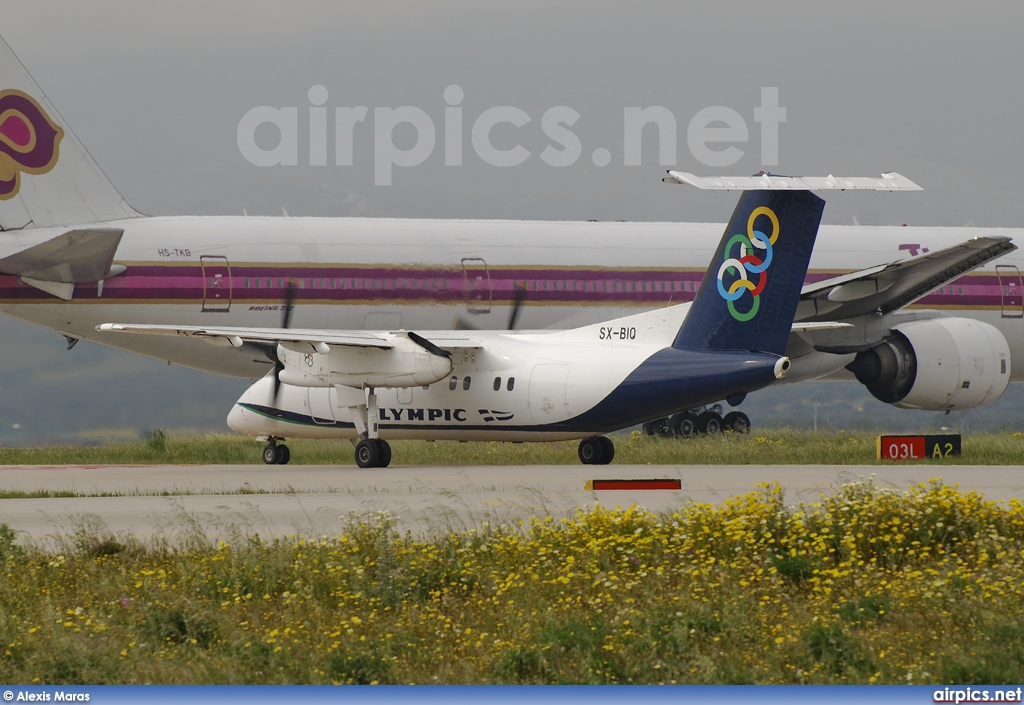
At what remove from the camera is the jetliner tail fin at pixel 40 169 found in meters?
33.6

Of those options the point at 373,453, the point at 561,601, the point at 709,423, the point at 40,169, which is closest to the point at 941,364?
the point at 709,423

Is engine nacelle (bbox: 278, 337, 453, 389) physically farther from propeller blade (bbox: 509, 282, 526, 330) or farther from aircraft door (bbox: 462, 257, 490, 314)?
propeller blade (bbox: 509, 282, 526, 330)

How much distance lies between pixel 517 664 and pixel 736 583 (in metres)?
3.09

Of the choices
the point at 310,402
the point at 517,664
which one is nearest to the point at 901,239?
the point at 310,402

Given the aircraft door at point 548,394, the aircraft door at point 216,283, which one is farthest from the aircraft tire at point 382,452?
the aircraft door at point 216,283

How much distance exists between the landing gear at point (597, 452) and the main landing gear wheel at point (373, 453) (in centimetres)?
407

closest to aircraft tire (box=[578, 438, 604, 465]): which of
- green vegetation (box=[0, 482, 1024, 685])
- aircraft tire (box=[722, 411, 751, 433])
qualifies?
aircraft tire (box=[722, 411, 751, 433])

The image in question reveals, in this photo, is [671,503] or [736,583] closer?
[736,583]

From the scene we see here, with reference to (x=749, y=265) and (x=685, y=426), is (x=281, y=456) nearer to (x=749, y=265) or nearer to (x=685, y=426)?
(x=685, y=426)

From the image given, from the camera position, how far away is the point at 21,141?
34062 mm

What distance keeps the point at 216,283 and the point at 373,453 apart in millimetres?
7275

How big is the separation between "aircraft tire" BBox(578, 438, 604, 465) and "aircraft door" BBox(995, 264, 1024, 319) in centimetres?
1534

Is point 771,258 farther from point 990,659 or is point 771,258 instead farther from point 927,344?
point 990,659

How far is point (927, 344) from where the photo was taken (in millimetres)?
33469
